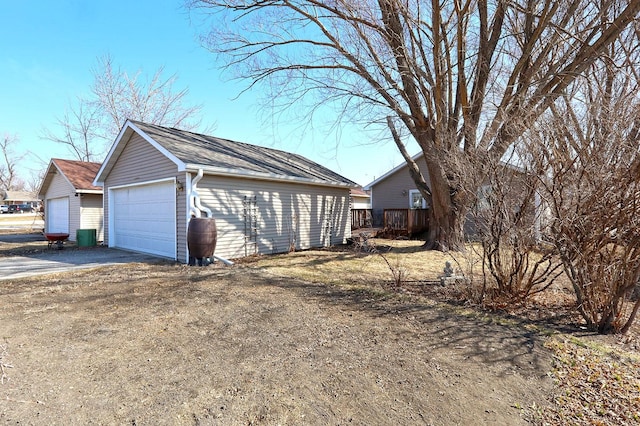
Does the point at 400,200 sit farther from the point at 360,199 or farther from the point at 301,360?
the point at 301,360

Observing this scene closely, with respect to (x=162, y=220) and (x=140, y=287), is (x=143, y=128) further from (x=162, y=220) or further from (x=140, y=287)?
(x=140, y=287)

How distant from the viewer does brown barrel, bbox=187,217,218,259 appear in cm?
835

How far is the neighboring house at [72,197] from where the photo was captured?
14.9 meters

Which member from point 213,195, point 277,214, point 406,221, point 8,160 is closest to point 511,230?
point 213,195

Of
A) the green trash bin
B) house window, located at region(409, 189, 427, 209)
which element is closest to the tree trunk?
house window, located at region(409, 189, 427, 209)

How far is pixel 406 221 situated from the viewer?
15.8 meters

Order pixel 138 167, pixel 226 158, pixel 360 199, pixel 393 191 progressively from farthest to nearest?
pixel 360 199
pixel 393 191
pixel 138 167
pixel 226 158

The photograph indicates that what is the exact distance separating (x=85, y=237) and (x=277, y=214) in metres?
7.79

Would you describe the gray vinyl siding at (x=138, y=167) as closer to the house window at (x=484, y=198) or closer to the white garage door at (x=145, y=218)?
the white garage door at (x=145, y=218)

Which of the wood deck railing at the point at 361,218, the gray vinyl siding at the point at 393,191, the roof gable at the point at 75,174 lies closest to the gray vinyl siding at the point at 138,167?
the roof gable at the point at 75,174

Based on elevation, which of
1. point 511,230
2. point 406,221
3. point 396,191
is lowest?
point 406,221

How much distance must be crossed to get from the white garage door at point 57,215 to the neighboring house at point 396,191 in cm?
1511

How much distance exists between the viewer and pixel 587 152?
399 centimetres

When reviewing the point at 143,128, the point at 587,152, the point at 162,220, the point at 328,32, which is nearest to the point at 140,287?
the point at 162,220
